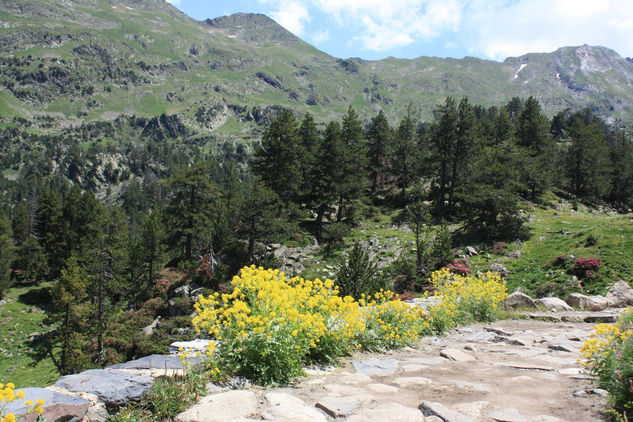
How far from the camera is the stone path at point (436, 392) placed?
375cm

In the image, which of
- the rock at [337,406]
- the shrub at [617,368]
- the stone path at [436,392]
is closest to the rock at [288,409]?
the stone path at [436,392]

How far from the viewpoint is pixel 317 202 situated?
36219 mm

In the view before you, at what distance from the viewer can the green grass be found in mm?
28719

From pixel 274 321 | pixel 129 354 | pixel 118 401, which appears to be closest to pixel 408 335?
pixel 274 321

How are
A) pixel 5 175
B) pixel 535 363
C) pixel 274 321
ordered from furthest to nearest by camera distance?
pixel 5 175, pixel 535 363, pixel 274 321

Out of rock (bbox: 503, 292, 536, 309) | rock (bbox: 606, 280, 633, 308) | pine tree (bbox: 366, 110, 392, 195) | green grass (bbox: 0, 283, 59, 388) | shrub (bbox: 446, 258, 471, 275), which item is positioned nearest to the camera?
rock (bbox: 503, 292, 536, 309)

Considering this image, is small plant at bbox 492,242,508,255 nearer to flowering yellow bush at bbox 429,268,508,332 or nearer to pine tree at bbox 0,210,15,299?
flowering yellow bush at bbox 429,268,508,332

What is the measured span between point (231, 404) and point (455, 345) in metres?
5.98

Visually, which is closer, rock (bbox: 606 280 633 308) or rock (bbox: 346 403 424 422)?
rock (bbox: 346 403 424 422)

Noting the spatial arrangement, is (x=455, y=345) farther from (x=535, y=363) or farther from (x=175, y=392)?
(x=175, y=392)

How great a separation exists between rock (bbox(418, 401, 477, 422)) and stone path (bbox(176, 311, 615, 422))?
1cm

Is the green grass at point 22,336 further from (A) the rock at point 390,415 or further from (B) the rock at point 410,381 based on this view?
(A) the rock at point 390,415

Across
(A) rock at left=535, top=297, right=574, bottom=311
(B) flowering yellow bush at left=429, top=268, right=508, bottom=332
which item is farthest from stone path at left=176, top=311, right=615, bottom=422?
(A) rock at left=535, top=297, right=574, bottom=311

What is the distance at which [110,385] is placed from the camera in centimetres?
384
